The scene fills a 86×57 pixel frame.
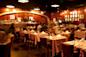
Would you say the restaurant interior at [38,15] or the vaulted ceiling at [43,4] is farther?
the vaulted ceiling at [43,4]

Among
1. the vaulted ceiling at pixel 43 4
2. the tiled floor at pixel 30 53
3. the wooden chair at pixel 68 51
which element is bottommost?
the tiled floor at pixel 30 53

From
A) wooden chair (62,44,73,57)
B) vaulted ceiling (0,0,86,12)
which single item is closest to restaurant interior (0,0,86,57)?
vaulted ceiling (0,0,86,12)

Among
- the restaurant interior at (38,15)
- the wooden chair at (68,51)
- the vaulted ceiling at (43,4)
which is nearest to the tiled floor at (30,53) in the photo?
the restaurant interior at (38,15)

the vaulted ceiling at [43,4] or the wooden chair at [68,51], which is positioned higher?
the vaulted ceiling at [43,4]

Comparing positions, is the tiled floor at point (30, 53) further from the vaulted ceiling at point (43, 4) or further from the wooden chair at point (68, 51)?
the vaulted ceiling at point (43, 4)

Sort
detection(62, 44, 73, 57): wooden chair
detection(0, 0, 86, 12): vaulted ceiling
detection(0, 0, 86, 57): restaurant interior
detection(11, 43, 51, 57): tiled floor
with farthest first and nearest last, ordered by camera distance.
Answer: detection(0, 0, 86, 12): vaulted ceiling < detection(0, 0, 86, 57): restaurant interior < detection(11, 43, 51, 57): tiled floor < detection(62, 44, 73, 57): wooden chair

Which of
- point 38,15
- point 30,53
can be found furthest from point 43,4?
point 30,53

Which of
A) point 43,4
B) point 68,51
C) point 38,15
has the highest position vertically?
point 43,4

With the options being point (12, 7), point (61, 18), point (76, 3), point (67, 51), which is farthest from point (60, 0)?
point (67, 51)

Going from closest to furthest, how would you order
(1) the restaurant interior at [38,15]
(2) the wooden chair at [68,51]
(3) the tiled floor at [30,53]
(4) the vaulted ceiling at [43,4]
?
(2) the wooden chair at [68,51], (3) the tiled floor at [30,53], (1) the restaurant interior at [38,15], (4) the vaulted ceiling at [43,4]

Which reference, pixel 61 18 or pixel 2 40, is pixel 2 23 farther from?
pixel 2 40

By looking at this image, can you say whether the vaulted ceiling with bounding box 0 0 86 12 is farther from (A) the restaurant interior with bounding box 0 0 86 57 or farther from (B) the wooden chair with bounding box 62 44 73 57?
(B) the wooden chair with bounding box 62 44 73 57

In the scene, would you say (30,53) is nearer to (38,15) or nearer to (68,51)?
(68,51)

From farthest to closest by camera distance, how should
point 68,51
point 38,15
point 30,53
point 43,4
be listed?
point 38,15 → point 43,4 → point 30,53 → point 68,51
